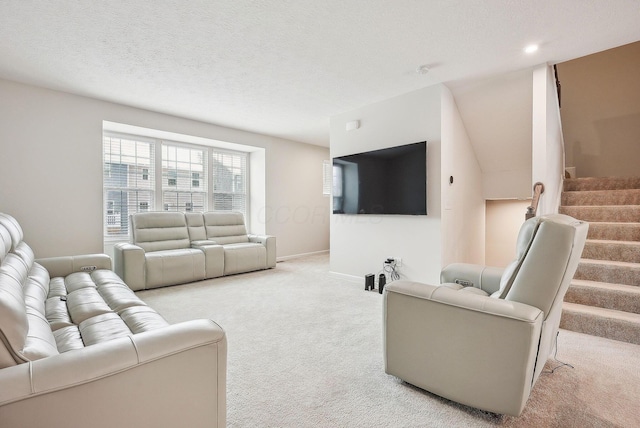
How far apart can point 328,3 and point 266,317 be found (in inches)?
107

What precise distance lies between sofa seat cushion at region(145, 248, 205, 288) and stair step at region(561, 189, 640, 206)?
513 centimetres

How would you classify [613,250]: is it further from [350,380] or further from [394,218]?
[350,380]

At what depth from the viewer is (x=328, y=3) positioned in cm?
220

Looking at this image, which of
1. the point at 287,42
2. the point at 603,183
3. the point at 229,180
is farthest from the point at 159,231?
the point at 603,183

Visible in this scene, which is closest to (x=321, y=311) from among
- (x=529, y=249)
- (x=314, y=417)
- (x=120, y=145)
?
(x=314, y=417)

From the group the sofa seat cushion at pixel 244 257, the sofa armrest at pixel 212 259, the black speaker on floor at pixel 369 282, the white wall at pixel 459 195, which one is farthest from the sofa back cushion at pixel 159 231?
the white wall at pixel 459 195

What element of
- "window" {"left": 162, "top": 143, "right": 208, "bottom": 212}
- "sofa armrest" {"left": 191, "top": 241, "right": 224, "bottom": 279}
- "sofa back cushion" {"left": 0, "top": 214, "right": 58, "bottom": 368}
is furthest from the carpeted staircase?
"window" {"left": 162, "top": 143, "right": 208, "bottom": 212}

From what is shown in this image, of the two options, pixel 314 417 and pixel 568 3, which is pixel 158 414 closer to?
pixel 314 417

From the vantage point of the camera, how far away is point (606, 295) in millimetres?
2652

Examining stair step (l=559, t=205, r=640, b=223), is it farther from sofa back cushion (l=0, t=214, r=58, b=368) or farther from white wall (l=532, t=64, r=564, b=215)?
sofa back cushion (l=0, t=214, r=58, b=368)

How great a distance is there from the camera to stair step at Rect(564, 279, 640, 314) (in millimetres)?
2543

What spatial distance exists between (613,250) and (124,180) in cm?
638

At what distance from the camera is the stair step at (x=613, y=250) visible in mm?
2938

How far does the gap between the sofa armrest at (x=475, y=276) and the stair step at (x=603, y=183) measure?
2.99 m
